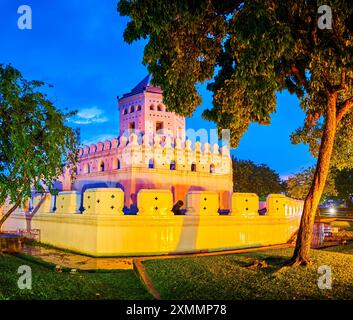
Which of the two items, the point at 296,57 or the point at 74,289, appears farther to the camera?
the point at 296,57

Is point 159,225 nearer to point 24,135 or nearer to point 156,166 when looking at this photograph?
point 24,135

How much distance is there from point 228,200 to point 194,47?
40.6 ft

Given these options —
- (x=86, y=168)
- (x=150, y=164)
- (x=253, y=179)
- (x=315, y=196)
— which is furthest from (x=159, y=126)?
(x=315, y=196)

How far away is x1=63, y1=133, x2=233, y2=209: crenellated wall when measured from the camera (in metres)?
17.5

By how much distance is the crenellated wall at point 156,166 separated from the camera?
57.4 feet

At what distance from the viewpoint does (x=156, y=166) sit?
17.9m

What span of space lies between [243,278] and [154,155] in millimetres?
11416

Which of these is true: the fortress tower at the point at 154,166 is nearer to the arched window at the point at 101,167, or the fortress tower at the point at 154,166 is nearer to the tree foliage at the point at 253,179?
the arched window at the point at 101,167

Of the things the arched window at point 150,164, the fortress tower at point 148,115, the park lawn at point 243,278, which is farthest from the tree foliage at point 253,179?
the park lawn at point 243,278

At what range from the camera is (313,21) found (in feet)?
26.0

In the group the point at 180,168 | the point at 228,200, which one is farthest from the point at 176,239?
the point at 228,200

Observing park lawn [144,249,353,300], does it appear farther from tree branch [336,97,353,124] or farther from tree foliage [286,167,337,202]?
tree foliage [286,167,337,202]

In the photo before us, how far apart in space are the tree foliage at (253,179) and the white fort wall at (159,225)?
23607 millimetres

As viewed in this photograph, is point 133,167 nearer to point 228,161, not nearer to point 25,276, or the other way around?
point 228,161
